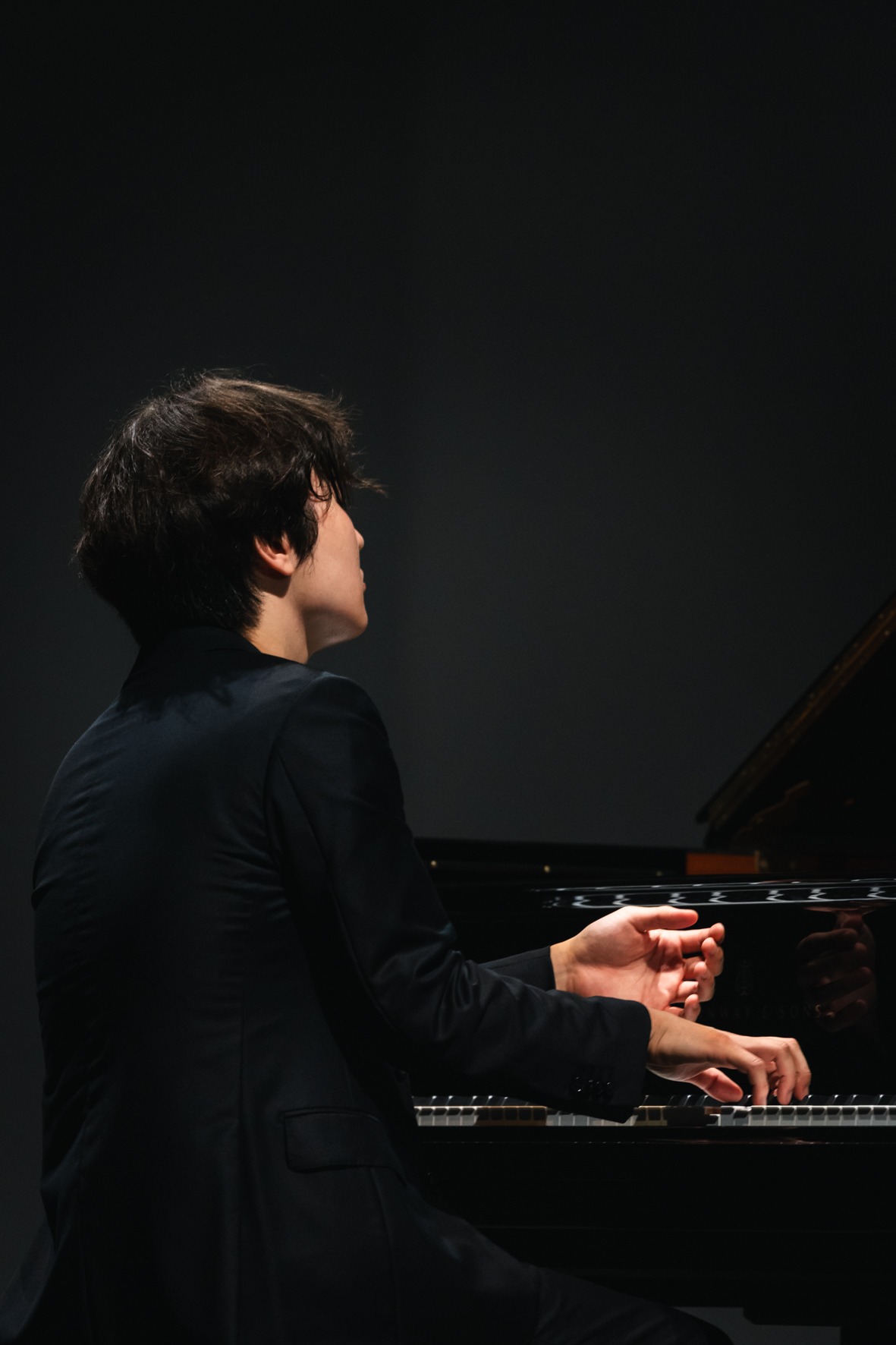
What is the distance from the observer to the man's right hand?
3.71ft

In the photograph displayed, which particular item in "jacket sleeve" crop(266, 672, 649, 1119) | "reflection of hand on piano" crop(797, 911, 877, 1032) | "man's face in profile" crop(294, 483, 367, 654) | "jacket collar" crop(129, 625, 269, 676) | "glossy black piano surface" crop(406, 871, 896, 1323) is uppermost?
"man's face in profile" crop(294, 483, 367, 654)

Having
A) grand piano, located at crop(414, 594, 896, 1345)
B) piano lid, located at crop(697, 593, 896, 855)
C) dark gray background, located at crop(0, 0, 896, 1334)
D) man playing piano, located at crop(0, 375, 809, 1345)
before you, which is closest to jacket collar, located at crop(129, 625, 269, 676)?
man playing piano, located at crop(0, 375, 809, 1345)

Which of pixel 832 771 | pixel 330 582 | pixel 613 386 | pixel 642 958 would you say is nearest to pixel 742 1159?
pixel 642 958

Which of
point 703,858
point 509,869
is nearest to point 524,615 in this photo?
point 703,858

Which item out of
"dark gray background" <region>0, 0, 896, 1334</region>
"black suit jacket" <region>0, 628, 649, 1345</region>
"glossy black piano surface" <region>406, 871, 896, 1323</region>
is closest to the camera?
"black suit jacket" <region>0, 628, 649, 1345</region>

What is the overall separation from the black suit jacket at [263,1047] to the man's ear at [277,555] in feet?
0.38

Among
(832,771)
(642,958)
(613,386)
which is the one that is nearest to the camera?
(642,958)

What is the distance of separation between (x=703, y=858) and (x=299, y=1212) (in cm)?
214

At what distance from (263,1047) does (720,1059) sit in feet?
1.35

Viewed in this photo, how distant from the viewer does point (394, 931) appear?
0.99m

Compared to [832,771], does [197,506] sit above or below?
above

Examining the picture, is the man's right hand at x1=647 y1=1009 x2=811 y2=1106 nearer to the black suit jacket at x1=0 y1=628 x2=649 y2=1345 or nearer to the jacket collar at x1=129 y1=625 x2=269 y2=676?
the black suit jacket at x1=0 y1=628 x2=649 y2=1345

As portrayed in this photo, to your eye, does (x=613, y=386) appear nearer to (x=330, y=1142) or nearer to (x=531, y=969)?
(x=531, y=969)

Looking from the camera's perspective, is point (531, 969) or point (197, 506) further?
point (531, 969)
